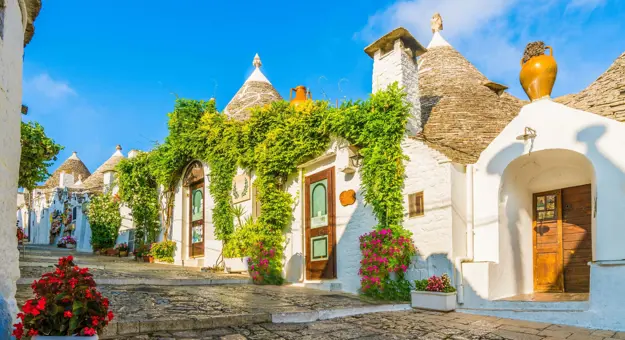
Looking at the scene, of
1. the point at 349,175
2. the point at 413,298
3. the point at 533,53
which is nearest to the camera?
the point at 413,298

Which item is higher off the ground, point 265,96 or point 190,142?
point 265,96

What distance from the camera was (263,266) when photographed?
10.9m

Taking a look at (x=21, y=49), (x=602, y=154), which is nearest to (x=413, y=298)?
(x=602, y=154)

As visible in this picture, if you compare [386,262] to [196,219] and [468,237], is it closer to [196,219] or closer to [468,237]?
[468,237]

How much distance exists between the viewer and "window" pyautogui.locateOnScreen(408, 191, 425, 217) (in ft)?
28.4


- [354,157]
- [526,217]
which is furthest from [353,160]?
[526,217]

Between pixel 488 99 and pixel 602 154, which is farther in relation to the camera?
pixel 488 99

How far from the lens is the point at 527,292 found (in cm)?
846

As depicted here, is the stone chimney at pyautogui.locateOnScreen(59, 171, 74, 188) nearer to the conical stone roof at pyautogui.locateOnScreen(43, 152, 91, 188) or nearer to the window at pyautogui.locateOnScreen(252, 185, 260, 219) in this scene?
the conical stone roof at pyautogui.locateOnScreen(43, 152, 91, 188)

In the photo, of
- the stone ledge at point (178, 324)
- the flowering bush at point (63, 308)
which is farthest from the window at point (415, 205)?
the flowering bush at point (63, 308)

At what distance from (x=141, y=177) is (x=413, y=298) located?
11.6 metres

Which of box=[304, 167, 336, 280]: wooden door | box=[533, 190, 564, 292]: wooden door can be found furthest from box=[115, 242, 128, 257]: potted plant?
box=[533, 190, 564, 292]: wooden door

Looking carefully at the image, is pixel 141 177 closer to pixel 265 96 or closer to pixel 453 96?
pixel 265 96

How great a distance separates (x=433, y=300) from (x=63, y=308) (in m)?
5.69
